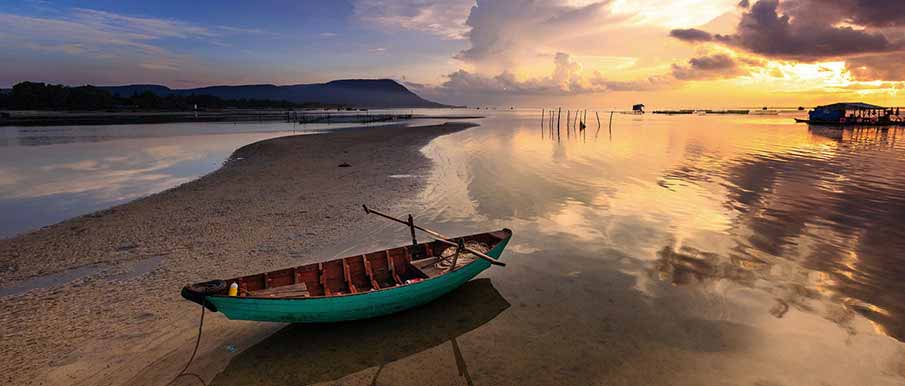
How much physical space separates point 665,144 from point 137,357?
50.9 meters

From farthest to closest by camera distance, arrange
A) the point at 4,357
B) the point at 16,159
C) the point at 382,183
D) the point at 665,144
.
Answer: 1. the point at 665,144
2. the point at 16,159
3. the point at 382,183
4. the point at 4,357

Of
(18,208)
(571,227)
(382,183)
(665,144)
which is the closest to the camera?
(571,227)

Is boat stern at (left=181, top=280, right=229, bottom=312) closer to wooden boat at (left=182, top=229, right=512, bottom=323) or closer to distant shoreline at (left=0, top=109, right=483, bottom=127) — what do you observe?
wooden boat at (left=182, top=229, right=512, bottom=323)

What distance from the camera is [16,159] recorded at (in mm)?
31328

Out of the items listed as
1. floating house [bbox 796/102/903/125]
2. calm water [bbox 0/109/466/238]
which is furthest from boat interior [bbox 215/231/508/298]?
floating house [bbox 796/102/903/125]

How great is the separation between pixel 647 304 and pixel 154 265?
1321cm

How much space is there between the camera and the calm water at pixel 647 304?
7734mm

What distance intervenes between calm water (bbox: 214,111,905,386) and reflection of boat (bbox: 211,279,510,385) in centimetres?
3

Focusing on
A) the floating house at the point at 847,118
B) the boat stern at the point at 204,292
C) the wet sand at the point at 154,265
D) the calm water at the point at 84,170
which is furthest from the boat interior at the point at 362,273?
the floating house at the point at 847,118

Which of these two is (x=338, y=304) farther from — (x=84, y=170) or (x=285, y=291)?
(x=84, y=170)

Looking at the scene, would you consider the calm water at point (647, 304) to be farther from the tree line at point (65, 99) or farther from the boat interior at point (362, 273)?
the tree line at point (65, 99)

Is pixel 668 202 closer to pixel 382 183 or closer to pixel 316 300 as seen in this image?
pixel 382 183

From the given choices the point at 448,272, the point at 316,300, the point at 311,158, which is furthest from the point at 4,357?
the point at 311,158

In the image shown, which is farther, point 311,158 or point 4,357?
point 311,158
